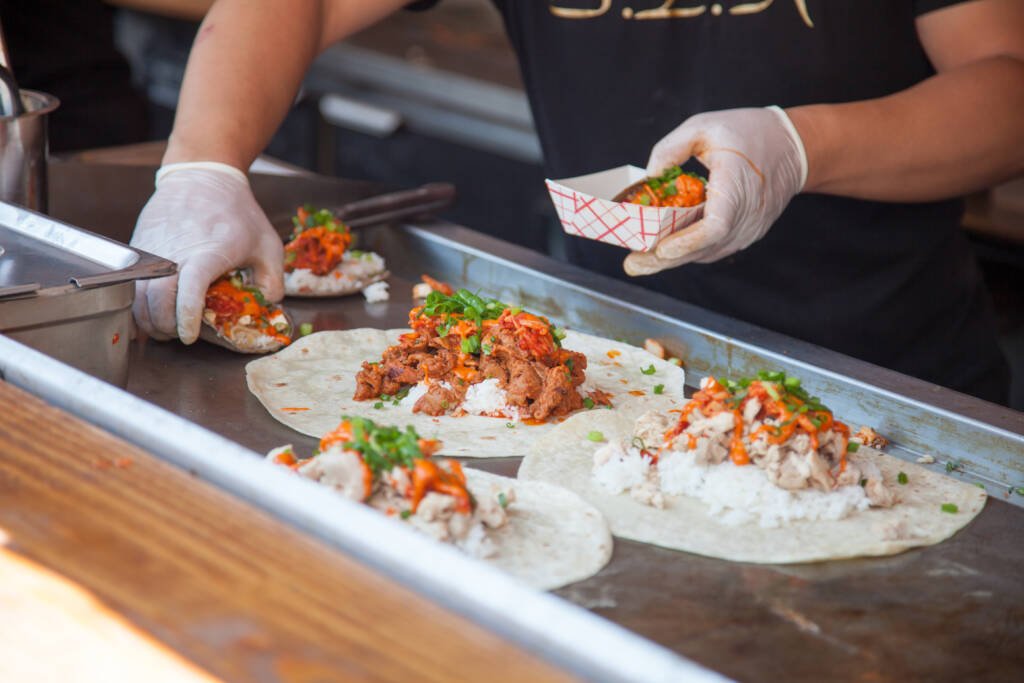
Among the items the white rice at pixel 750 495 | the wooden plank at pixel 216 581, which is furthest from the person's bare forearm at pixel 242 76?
the wooden plank at pixel 216 581

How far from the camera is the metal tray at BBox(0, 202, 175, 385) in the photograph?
1794 millimetres

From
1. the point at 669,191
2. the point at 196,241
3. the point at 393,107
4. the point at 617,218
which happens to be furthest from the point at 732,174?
the point at 393,107

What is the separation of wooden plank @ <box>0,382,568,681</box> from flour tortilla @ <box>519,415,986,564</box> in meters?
0.86

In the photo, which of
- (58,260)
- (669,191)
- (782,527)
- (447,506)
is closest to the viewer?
(447,506)

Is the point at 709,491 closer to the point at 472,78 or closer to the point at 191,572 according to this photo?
the point at 191,572

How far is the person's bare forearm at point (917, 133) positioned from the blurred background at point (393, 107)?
5.43ft

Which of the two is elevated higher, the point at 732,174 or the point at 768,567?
the point at 732,174

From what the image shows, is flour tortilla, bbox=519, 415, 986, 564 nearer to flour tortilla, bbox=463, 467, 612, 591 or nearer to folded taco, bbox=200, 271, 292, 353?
flour tortilla, bbox=463, 467, 612, 591

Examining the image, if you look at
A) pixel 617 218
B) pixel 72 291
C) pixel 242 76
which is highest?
pixel 242 76

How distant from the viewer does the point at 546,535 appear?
5.69 feet

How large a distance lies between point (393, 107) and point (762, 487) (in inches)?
175

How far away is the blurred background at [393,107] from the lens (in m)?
4.66

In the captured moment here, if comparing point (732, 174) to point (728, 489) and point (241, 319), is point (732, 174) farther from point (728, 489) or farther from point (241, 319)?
point (241, 319)

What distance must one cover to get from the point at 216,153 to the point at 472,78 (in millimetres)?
3122
